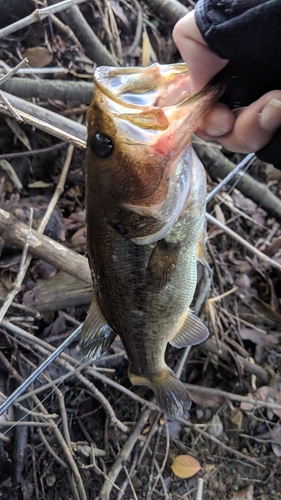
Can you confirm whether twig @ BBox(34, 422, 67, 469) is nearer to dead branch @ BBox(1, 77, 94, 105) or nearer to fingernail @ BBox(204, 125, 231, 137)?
fingernail @ BBox(204, 125, 231, 137)

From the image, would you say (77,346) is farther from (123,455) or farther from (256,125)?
(256,125)

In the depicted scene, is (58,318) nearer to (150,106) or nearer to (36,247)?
(36,247)

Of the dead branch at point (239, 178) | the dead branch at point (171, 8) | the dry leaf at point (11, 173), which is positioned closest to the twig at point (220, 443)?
the dead branch at point (239, 178)

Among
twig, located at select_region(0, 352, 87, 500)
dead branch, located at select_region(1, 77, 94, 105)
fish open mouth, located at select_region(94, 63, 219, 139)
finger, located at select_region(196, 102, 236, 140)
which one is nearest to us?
fish open mouth, located at select_region(94, 63, 219, 139)

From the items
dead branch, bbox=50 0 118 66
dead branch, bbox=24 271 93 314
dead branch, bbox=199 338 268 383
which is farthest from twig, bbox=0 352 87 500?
dead branch, bbox=50 0 118 66

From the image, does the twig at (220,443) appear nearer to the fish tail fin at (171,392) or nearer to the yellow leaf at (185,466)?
the yellow leaf at (185,466)

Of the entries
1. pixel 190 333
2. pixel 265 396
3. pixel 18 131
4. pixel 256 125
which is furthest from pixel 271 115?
pixel 265 396
